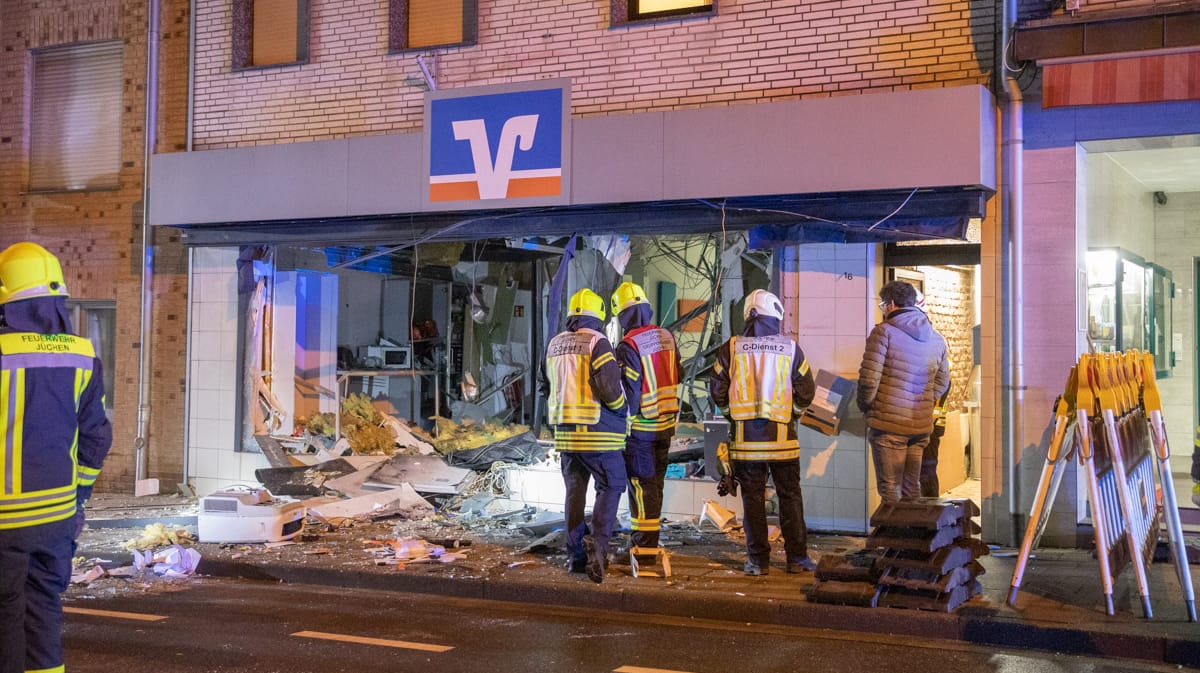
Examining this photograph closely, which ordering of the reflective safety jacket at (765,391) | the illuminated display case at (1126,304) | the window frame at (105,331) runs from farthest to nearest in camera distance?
the window frame at (105,331), the illuminated display case at (1126,304), the reflective safety jacket at (765,391)

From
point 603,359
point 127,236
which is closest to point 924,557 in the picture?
point 603,359

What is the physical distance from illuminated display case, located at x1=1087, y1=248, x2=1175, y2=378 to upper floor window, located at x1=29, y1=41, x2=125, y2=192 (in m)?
11.4

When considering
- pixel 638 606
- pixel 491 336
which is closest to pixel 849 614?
pixel 638 606

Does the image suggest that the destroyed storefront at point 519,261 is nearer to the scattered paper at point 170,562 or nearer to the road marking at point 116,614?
the scattered paper at point 170,562

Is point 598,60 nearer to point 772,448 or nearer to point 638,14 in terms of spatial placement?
point 638,14

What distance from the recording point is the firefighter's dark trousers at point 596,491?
9.04 meters

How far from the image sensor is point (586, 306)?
30.3 feet

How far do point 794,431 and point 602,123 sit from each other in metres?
3.84

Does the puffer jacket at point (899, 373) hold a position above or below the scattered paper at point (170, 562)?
above

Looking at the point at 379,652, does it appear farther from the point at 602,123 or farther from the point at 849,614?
the point at 602,123

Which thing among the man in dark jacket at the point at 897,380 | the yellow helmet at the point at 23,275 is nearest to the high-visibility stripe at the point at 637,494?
the man in dark jacket at the point at 897,380

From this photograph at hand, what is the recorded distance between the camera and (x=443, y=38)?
41.7ft

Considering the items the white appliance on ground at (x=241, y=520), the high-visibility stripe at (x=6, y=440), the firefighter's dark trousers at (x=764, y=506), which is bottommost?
the white appliance on ground at (x=241, y=520)

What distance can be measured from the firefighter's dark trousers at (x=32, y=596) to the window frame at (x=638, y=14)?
8023 millimetres
